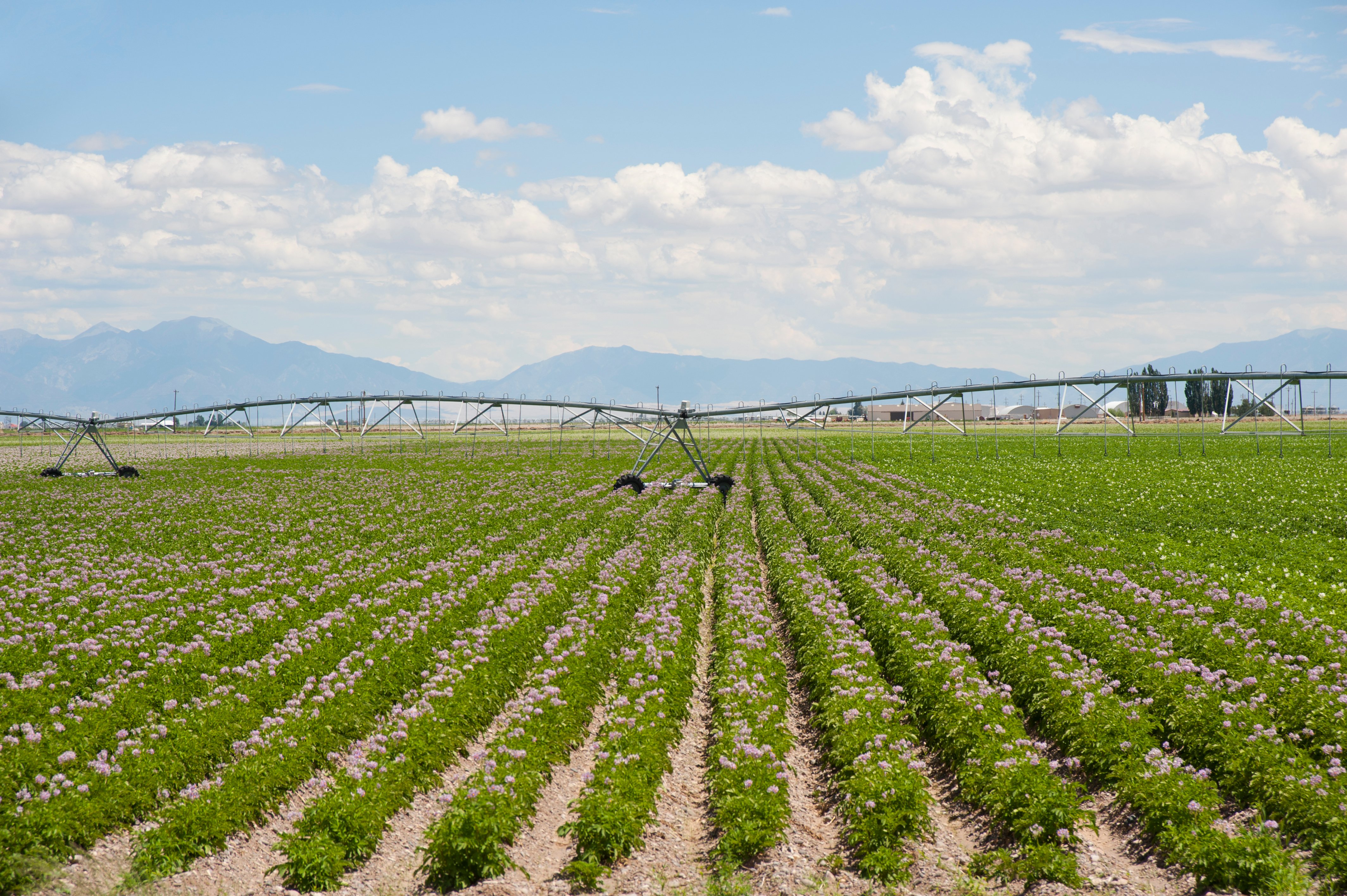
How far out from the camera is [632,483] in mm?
40375

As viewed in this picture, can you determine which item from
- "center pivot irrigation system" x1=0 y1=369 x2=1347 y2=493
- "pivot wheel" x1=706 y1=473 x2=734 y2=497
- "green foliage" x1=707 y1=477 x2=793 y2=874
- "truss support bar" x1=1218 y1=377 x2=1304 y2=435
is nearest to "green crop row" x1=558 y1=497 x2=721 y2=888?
"green foliage" x1=707 y1=477 x2=793 y2=874

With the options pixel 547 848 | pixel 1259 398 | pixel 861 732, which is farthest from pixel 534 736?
pixel 1259 398

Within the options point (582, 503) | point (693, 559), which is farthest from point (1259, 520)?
point (582, 503)

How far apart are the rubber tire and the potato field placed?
48.0ft

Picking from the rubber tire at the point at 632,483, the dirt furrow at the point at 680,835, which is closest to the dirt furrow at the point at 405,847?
the dirt furrow at the point at 680,835

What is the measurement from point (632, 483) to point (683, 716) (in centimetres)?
2830

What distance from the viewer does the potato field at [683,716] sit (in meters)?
8.52

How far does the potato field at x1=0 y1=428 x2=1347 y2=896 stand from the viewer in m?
8.52

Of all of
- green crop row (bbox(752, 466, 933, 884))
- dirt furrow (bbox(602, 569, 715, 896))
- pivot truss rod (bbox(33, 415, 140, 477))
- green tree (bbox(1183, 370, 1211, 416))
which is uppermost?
green tree (bbox(1183, 370, 1211, 416))

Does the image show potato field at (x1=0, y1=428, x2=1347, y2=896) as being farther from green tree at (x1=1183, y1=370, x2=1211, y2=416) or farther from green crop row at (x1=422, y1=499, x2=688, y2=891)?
green tree at (x1=1183, y1=370, x2=1211, y2=416)

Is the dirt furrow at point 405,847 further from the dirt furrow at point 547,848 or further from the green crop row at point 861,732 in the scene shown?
the green crop row at point 861,732

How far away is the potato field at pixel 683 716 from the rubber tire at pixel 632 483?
14.6 m

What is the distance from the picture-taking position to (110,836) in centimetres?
901

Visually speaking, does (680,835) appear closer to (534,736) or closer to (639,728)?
(639,728)
